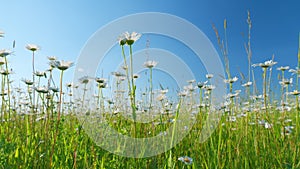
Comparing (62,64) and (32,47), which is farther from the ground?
(32,47)

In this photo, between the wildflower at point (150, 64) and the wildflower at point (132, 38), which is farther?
the wildflower at point (150, 64)

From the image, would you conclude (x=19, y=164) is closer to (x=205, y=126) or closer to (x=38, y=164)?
(x=38, y=164)

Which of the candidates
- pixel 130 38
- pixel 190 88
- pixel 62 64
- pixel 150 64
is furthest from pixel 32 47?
pixel 190 88

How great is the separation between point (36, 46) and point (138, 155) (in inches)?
58.4

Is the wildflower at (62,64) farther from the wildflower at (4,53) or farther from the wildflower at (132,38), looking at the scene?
the wildflower at (4,53)

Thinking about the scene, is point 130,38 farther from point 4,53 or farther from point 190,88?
point 190,88

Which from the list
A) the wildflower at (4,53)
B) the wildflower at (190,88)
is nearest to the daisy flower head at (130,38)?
the wildflower at (4,53)

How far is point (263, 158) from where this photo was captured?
85.8 inches

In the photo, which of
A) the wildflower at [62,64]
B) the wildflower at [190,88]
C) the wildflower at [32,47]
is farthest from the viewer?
the wildflower at [190,88]

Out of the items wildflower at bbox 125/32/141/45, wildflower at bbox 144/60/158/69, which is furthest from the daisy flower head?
wildflower at bbox 144/60/158/69

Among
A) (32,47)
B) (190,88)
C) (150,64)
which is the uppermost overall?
(32,47)

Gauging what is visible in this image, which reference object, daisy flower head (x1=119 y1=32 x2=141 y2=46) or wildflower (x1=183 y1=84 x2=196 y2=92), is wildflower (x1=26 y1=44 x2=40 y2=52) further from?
wildflower (x1=183 y1=84 x2=196 y2=92)

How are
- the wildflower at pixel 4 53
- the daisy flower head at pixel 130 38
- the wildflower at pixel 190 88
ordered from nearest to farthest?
the daisy flower head at pixel 130 38, the wildflower at pixel 4 53, the wildflower at pixel 190 88

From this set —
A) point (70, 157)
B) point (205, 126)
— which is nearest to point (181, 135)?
point (205, 126)
